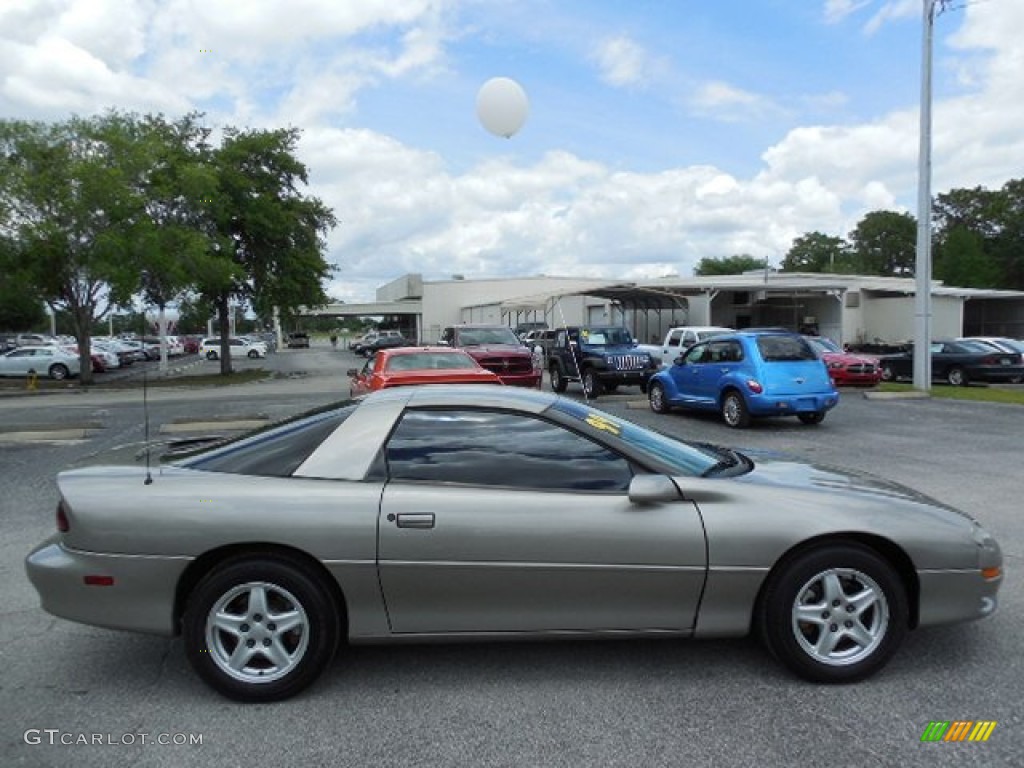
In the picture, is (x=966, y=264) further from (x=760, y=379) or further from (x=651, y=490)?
(x=651, y=490)

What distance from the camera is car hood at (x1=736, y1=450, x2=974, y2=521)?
383 cm

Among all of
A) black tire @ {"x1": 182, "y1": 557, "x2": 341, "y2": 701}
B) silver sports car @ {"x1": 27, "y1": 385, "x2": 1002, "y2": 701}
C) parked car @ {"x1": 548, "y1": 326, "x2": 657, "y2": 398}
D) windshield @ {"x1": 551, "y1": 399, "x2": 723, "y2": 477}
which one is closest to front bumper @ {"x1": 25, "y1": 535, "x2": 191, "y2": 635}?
silver sports car @ {"x1": 27, "y1": 385, "x2": 1002, "y2": 701}

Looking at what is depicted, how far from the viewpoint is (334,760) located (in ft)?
10.0

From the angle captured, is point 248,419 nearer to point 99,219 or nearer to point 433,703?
point 433,703

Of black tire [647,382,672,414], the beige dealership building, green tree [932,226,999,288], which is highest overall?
green tree [932,226,999,288]

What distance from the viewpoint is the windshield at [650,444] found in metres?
3.85

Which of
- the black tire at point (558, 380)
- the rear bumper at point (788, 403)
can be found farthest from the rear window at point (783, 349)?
the black tire at point (558, 380)

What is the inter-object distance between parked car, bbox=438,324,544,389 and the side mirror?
13.3m

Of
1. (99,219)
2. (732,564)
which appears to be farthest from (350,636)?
(99,219)

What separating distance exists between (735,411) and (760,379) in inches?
30.4

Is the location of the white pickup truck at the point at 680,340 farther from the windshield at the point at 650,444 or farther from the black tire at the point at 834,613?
the black tire at the point at 834,613

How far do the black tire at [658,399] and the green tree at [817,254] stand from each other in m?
92.5

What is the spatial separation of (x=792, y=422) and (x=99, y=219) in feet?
73.0

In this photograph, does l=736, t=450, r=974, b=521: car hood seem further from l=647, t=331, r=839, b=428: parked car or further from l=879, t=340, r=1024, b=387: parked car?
l=879, t=340, r=1024, b=387: parked car
